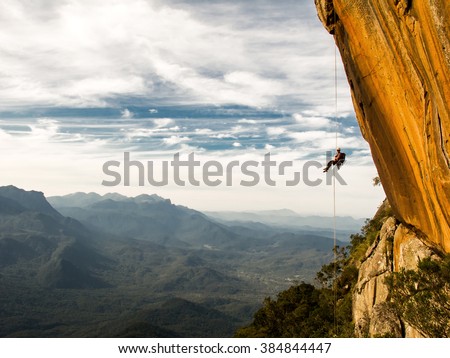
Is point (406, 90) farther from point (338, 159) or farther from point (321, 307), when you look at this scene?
point (321, 307)

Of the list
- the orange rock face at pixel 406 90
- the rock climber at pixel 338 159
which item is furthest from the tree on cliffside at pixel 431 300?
the rock climber at pixel 338 159

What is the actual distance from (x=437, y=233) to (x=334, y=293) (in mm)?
25607

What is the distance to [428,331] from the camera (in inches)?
749

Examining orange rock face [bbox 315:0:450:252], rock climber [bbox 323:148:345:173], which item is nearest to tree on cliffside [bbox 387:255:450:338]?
orange rock face [bbox 315:0:450:252]

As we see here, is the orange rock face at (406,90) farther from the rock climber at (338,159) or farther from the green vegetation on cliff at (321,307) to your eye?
the green vegetation on cliff at (321,307)

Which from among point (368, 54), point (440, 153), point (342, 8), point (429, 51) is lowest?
point (440, 153)

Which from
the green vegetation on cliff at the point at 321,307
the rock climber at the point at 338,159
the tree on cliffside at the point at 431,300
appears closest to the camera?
the tree on cliffside at the point at 431,300

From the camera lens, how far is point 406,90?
18359 mm

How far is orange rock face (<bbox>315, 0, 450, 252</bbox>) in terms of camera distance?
15969mm

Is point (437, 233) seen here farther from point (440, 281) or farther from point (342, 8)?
point (342, 8)

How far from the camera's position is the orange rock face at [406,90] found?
15969 millimetres

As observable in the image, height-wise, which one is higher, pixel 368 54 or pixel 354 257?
pixel 368 54

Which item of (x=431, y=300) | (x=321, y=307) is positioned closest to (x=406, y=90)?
(x=431, y=300)
